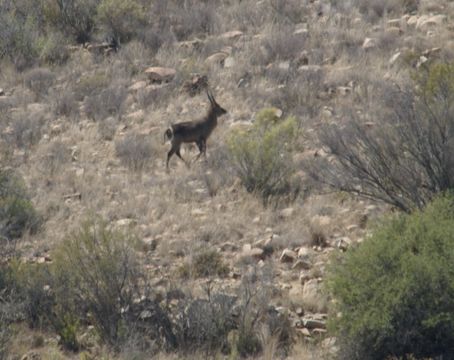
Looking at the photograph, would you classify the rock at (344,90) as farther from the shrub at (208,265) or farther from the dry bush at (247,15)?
the shrub at (208,265)

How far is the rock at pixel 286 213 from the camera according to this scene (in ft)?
43.6

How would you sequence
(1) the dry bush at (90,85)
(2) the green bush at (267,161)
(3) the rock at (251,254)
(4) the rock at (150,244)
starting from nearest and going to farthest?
1. (3) the rock at (251,254)
2. (4) the rock at (150,244)
3. (2) the green bush at (267,161)
4. (1) the dry bush at (90,85)

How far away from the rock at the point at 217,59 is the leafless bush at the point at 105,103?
2140 millimetres

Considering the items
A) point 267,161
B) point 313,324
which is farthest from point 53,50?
point 313,324

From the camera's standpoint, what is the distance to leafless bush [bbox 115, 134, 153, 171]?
52.7ft

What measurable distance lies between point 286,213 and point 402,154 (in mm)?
2500

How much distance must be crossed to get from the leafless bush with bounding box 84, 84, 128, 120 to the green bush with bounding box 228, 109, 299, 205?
4044 millimetres

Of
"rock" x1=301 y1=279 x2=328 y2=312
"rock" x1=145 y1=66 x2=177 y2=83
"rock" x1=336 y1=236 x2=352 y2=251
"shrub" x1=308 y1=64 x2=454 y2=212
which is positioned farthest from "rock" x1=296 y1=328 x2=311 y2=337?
"rock" x1=145 y1=66 x2=177 y2=83

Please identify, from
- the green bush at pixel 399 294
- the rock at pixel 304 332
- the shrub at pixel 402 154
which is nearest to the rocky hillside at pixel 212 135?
the rock at pixel 304 332

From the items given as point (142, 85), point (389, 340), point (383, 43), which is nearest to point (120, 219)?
point (389, 340)

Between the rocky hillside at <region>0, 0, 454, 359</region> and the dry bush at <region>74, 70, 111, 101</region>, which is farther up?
the rocky hillside at <region>0, 0, 454, 359</region>

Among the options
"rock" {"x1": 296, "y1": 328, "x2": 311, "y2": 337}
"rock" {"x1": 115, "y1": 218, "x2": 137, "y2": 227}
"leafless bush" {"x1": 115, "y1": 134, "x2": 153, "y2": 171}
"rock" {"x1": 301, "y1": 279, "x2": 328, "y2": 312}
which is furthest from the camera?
"leafless bush" {"x1": 115, "y1": 134, "x2": 153, "y2": 171}

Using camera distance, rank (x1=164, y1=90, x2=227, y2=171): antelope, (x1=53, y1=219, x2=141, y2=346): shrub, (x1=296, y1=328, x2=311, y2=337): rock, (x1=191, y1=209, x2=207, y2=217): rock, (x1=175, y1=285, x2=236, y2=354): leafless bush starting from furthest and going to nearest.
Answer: (x1=164, y1=90, x2=227, y2=171): antelope → (x1=191, y1=209, x2=207, y2=217): rock → (x1=53, y1=219, x2=141, y2=346): shrub → (x1=296, y1=328, x2=311, y2=337): rock → (x1=175, y1=285, x2=236, y2=354): leafless bush

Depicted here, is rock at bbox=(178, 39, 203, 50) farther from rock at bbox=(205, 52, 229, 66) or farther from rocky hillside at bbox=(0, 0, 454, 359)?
rock at bbox=(205, 52, 229, 66)
